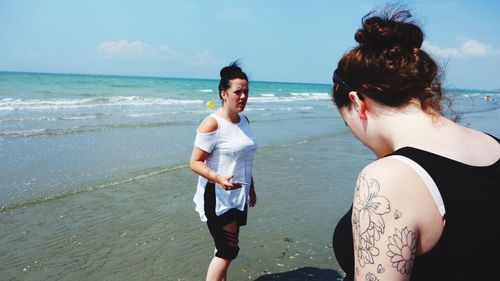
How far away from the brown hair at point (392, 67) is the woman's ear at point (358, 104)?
28mm

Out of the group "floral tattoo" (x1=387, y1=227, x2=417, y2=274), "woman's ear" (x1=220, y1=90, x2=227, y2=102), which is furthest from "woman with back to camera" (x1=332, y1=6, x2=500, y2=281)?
"woman's ear" (x1=220, y1=90, x2=227, y2=102)

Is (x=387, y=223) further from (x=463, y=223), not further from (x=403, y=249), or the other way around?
(x=463, y=223)

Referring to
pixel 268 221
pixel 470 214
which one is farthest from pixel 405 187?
pixel 268 221

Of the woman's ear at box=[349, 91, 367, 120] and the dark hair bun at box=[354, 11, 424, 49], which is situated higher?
the dark hair bun at box=[354, 11, 424, 49]

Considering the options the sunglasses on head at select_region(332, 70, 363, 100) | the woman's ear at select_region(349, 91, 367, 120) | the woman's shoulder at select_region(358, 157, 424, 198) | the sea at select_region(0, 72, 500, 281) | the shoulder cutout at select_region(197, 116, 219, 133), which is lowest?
the sea at select_region(0, 72, 500, 281)

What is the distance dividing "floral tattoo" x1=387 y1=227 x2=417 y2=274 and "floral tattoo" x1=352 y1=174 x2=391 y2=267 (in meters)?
0.04

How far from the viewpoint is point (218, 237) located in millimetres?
3426

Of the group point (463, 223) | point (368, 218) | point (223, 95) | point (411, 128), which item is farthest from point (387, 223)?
point (223, 95)

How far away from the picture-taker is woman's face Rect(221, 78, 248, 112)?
3523 mm

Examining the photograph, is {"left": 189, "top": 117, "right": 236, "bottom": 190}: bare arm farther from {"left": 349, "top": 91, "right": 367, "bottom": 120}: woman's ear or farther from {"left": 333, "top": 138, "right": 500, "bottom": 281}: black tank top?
{"left": 333, "top": 138, "right": 500, "bottom": 281}: black tank top

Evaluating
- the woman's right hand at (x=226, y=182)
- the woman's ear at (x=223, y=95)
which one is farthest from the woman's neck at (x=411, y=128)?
the woman's ear at (x=223, y=95)

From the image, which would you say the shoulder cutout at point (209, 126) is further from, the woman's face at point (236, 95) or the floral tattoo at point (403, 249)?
the floral tattoo at point (403, 249)

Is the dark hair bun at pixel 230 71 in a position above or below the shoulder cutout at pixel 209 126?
above

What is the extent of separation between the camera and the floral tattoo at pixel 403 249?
1.20 metres
